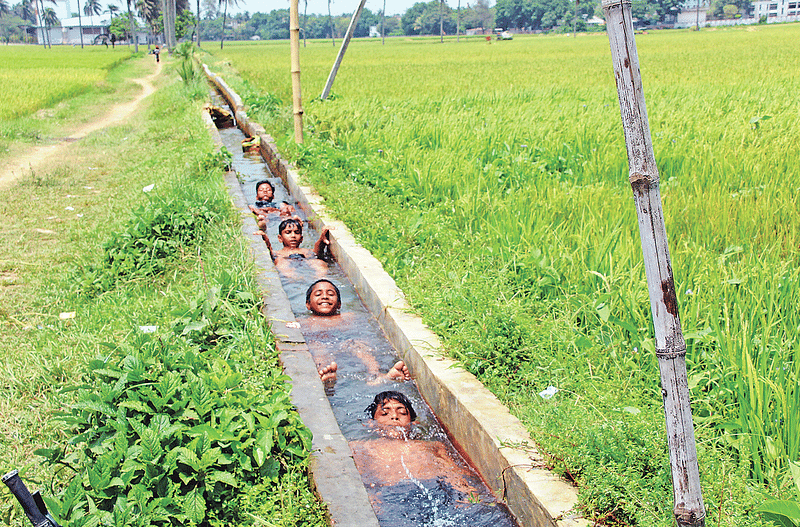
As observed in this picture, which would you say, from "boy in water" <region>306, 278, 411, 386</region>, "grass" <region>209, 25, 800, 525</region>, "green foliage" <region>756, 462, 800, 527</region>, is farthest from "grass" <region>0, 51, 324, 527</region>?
"green foliage" <region>756, 462, 800, 527</region>

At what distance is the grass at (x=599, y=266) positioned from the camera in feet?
6.89

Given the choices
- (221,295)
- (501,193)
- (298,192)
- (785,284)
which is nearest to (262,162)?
(298,192)

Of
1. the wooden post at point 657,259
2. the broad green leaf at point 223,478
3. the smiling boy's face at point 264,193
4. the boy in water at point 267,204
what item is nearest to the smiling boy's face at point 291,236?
the boy in water at point 267,204

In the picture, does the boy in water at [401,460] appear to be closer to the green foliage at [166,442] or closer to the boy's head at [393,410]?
the boy's head at [393,410]

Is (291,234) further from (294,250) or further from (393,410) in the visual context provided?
(393,410)

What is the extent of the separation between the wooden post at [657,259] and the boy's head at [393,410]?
1.40m

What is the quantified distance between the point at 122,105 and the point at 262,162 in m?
8.10

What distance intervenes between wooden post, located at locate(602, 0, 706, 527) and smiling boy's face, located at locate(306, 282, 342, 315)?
262cm

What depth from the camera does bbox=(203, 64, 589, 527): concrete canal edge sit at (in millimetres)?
2113

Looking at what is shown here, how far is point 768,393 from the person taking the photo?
7.06ft

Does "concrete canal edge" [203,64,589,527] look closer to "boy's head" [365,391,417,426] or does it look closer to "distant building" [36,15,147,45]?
"boy's head" [365,391,417,426]

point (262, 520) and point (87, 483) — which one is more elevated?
point (87, 483)

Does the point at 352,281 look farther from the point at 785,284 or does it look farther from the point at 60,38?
the point at 60,38

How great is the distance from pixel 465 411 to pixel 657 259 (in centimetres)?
125
